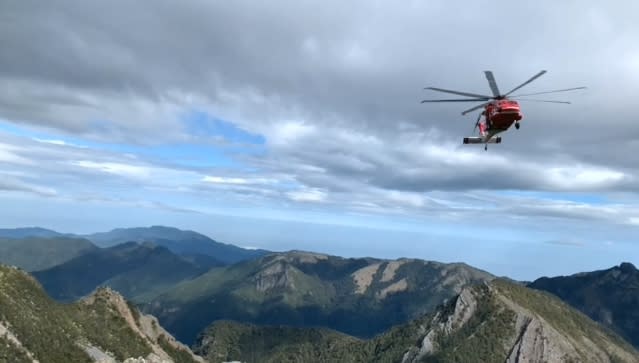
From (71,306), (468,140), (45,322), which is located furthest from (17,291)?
(468,140)

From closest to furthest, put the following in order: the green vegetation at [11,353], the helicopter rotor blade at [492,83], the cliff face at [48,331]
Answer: the helicopter rotor blade at [492,83], the green vegetation at [11,353], the cliff face at [48,331]

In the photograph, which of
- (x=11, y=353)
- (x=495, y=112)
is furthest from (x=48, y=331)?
(x=495, y=112)

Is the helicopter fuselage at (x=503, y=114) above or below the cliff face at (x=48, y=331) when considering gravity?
above

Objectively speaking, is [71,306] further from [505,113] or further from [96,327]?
[505,113]

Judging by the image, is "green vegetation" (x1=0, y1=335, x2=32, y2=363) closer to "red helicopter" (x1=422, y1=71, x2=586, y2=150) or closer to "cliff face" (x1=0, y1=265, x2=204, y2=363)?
"cliff face" (x1=0, y1=265, x2=204, y2=363)

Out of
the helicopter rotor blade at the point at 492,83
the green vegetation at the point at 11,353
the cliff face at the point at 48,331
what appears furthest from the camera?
the cliff face at the point at 48,331

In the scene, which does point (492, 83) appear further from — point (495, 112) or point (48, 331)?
point (48, 331)

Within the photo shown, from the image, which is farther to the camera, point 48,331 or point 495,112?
point 48,331

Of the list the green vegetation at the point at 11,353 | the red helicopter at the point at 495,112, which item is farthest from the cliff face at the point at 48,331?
the red helicopter at the point at 495,112

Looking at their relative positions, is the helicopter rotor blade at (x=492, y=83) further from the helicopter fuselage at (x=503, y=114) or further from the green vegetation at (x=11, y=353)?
the green vegetation at (x=11, y=353)

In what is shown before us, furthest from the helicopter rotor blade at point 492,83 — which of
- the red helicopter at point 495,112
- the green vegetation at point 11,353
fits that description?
the green vegetation at point 11,353

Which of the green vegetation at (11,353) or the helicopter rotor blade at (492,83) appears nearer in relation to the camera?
the helicopter rotor blade at (492,83)
